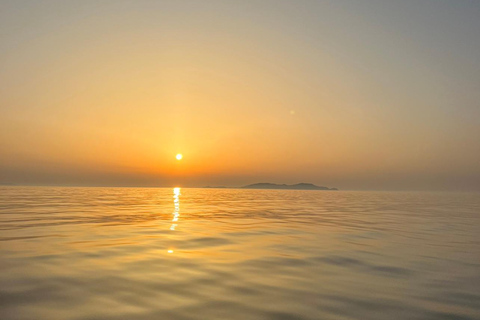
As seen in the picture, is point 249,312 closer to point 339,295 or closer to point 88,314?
point 339,295

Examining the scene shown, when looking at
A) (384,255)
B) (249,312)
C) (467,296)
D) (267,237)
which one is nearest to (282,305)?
(249,312)

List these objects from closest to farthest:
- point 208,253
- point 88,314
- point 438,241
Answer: point 88,314 → point 208,253 → point 438,241

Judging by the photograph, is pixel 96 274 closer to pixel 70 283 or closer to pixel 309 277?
pixel 70 283

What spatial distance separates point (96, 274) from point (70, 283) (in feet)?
1.87

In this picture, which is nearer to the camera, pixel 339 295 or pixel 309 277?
pixel 339 295

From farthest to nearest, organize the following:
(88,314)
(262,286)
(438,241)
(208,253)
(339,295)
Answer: (438,241) < (208,253) < (262,286) < (339,295) < (88,314)

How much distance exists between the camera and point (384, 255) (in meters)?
7.54

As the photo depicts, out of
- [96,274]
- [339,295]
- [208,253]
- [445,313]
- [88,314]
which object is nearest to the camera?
[88,314]

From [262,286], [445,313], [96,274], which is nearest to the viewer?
[445,313]

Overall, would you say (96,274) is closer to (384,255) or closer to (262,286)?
(262,286)

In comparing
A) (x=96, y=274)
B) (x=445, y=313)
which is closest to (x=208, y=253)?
(x=96, y=274)

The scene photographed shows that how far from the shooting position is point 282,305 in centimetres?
414

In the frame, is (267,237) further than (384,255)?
Yes

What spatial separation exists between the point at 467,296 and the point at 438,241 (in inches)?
228
